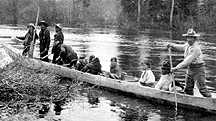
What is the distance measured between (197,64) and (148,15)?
4128cm

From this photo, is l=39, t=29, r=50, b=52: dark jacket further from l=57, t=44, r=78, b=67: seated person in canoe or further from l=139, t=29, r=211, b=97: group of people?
l=139, t=29, r=211, b=97: group of people

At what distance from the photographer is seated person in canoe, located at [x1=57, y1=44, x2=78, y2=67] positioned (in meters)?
12.6

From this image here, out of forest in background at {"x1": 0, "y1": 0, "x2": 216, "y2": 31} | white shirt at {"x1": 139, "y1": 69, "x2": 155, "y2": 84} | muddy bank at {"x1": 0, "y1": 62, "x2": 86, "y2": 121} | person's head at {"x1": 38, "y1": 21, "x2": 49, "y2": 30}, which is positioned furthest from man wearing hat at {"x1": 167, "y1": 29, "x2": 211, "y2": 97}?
forest in background at {"x1": 0, "y1": 0, "x2": 216, "y2": 31}

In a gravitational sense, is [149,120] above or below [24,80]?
below

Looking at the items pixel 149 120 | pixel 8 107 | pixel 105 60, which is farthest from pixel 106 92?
pixel 105 60

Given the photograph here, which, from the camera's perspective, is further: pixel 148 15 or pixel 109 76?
pixel 148 15

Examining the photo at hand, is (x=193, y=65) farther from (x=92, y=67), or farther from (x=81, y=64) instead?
(x=81, y=64)

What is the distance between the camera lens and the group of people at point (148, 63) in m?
8.57

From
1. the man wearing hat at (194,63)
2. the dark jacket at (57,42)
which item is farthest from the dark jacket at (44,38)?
the man wearing hat at (194,63)

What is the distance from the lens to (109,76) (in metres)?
11.5

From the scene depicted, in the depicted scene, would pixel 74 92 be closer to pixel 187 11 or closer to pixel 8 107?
pixel 8 107

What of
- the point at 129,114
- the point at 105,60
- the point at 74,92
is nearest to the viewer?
the point at 129,114

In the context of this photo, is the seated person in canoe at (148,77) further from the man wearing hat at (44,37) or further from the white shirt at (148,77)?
the man wearing hat at (44,37)

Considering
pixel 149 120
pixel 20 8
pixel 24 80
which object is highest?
pixel 20 8
